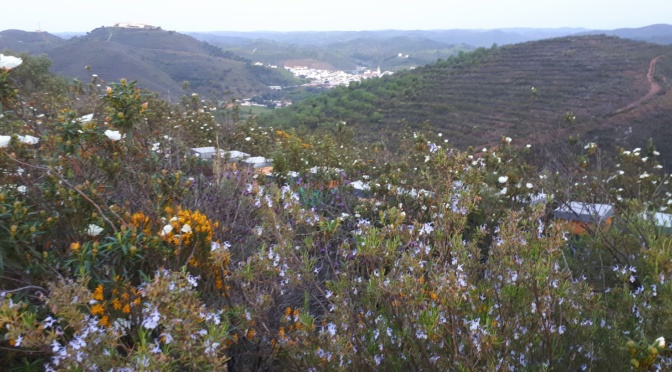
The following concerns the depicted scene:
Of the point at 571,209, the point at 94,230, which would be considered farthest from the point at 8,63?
the point at 571,209

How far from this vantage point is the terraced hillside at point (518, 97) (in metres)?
25.4

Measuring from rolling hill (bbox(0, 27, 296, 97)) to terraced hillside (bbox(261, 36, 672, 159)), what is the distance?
1012 cm

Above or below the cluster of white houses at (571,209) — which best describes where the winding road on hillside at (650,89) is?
below

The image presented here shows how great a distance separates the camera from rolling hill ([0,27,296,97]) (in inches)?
1652

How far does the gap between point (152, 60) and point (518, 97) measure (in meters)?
38.3

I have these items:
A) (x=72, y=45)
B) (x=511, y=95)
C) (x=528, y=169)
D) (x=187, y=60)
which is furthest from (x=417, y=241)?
(x=187, y=60)

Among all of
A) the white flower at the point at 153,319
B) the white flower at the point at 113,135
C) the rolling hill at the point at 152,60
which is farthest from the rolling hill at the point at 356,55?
the white flower at the point at 153,319

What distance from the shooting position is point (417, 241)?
2.42 m

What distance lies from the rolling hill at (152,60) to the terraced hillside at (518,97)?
399 inches

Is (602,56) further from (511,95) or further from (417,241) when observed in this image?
(417,241)

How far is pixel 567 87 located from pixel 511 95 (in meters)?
3.34

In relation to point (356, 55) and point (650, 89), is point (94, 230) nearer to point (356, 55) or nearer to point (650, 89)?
point (650, 89)

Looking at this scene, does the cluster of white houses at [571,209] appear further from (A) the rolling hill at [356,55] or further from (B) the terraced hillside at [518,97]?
(A) the rolling hill at [356,55]

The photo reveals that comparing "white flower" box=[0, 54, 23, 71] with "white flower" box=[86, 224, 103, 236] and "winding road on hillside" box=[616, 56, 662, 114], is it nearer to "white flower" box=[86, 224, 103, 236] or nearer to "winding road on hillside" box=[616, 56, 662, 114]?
"white flower" box=[86, 224, 103, 236]
